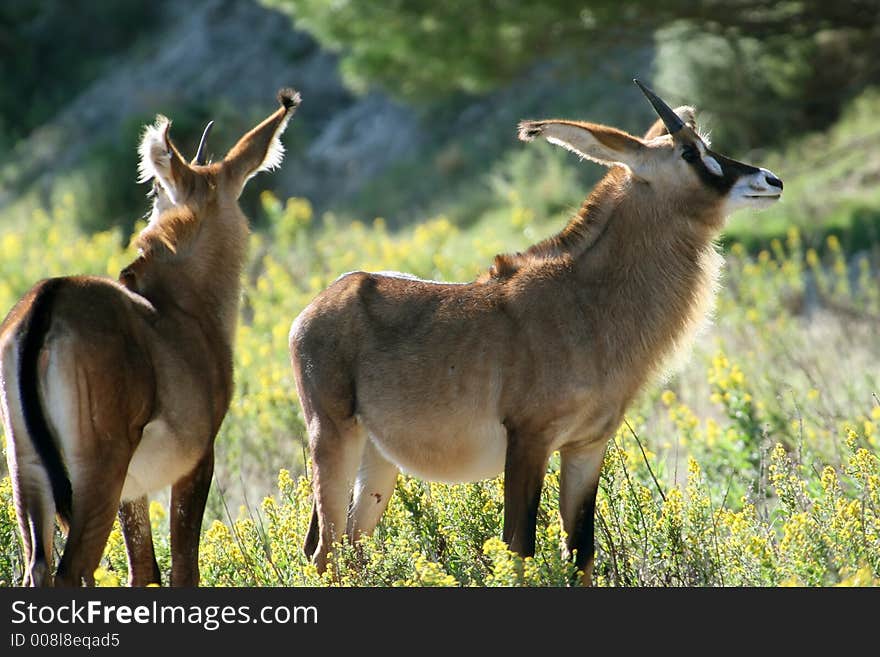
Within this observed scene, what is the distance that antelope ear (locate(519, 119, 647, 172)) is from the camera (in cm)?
602

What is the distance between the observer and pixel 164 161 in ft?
20.9

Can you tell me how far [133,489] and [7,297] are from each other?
895 centimetres

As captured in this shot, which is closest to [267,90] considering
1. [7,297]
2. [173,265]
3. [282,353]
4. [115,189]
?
[115,189]

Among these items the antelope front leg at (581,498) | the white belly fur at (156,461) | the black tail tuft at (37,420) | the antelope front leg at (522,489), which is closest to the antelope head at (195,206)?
the white belly fur at (156,461)

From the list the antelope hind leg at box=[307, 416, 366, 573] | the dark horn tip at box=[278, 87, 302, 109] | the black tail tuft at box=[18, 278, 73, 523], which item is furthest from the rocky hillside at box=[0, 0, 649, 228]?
the black tail tuft at box=[18, 278, 73, 523]

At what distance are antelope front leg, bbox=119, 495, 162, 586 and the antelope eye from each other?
9.69 feet

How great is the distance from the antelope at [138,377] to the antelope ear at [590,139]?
4.76 ft

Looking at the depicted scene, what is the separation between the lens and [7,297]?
46.0 feet

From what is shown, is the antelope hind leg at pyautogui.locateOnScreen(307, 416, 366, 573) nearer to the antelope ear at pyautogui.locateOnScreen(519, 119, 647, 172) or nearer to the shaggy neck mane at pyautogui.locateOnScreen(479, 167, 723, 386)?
the shaggy neck mane at pyautogui.locateOnScreen(479, 167, 723, 386)

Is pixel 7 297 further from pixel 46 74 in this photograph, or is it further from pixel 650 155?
pixel 46 74

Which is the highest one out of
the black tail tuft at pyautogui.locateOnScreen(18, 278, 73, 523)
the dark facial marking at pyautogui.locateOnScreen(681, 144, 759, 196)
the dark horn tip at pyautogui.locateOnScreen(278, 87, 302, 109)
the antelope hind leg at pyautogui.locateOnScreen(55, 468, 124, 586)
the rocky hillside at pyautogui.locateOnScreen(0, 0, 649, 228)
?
the rocky hillside at pyautogui.locateOnScreen(0, 0, 649, 228)

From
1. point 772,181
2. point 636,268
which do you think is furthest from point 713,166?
point 636,268

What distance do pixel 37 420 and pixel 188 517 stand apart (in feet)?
Result: 3.40

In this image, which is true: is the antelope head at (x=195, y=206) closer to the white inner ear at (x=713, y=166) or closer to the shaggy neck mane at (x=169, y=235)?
the shaggy neck mane at (x=169, y=235)
